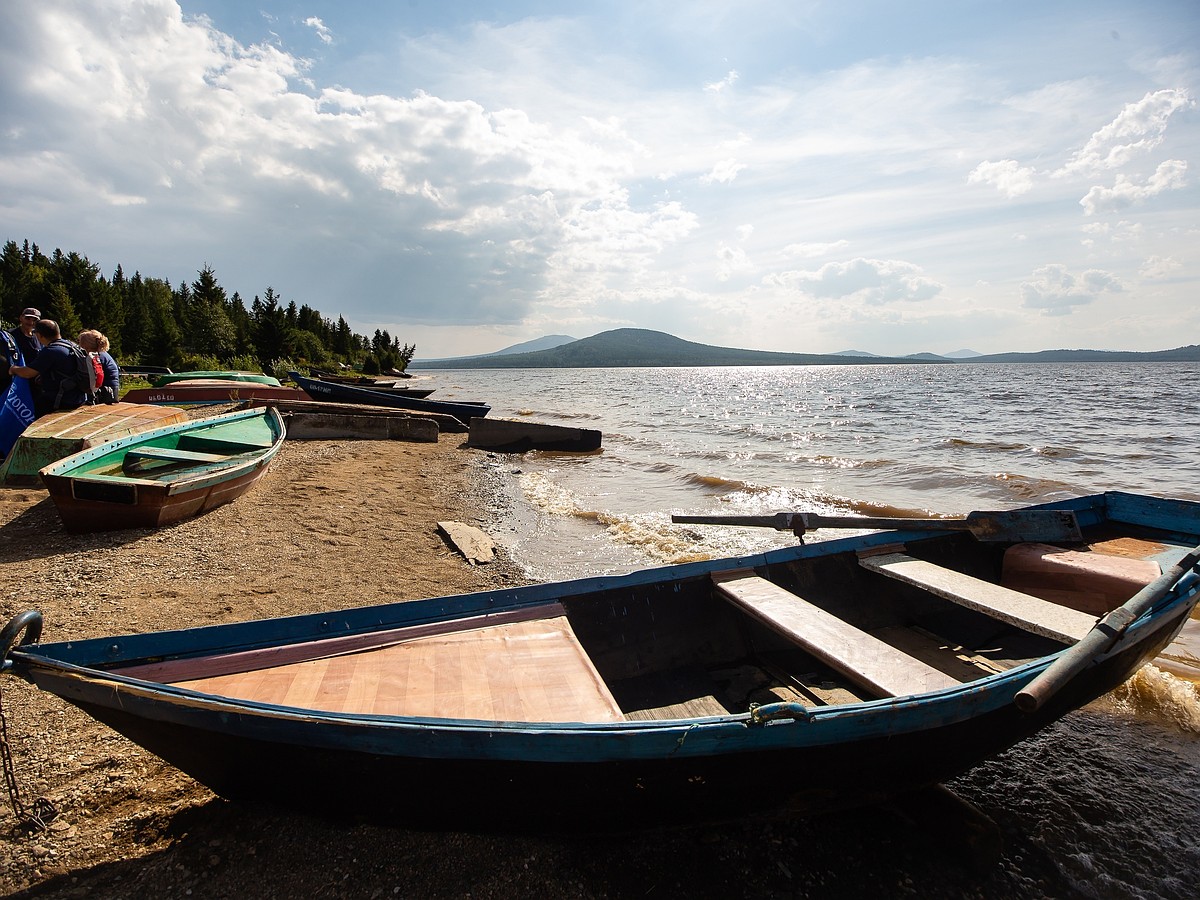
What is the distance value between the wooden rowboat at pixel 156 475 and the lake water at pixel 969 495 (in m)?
3.85

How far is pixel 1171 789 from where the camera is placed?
149 inches

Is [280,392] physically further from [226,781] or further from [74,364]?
[226,781]

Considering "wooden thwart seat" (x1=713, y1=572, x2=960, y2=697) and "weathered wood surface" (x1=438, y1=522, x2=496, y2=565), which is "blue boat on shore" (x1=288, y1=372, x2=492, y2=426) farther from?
"wooden thwart seat" (x1=713, y1=572, x2=960, y2=697)

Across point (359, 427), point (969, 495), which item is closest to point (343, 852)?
point (969, 495)

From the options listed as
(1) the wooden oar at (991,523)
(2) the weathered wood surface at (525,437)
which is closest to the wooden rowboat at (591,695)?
(1) the wooden oar at (991,523)

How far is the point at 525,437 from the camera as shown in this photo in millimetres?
17969

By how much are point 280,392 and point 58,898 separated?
1907 centimetres

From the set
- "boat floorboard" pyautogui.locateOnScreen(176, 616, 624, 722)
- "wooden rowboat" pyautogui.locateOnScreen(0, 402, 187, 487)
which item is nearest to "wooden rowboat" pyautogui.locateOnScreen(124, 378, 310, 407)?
"wooden rowboat" pyautogui.locateOnScreen(0, 402, 187, 487)

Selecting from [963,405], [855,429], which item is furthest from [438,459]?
[963,405]

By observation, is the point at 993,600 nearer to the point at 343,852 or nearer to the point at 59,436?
the point at 343,852

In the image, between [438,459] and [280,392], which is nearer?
[438,459]

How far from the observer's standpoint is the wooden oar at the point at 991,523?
566cm

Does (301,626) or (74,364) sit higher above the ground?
(74,364)

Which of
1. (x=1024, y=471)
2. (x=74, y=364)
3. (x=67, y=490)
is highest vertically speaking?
(x=74, y=364)
